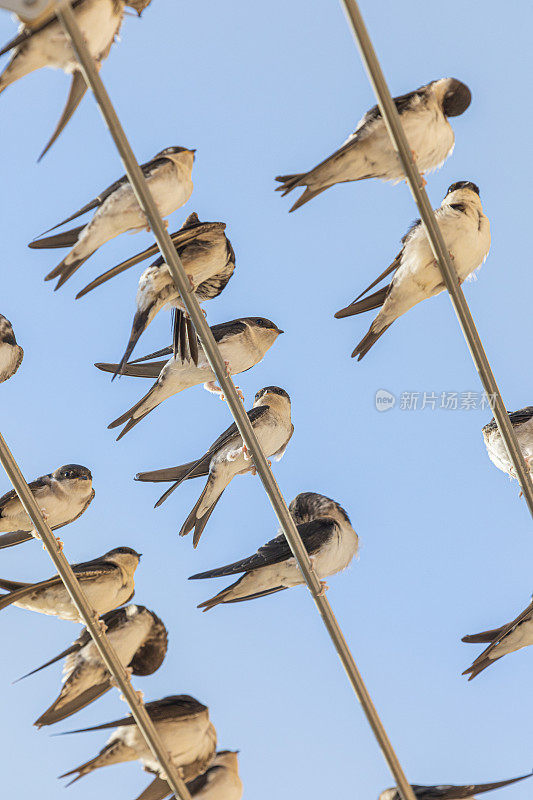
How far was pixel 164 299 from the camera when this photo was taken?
3.90 m

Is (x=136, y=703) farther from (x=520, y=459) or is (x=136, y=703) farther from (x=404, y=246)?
(x=404, y=246)

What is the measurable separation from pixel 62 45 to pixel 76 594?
1.75 metres

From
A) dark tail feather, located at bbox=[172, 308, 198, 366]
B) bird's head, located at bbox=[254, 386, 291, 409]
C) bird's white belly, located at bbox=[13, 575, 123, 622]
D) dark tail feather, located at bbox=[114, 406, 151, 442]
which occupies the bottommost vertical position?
bird's white belly, located at bbox=[13, 575, 123, 622]

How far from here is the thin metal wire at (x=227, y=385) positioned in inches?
91.4

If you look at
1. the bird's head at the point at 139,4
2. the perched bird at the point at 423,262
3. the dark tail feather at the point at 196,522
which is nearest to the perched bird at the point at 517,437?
the perched bird at the point at 423,262

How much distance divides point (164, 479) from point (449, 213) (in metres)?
1.67

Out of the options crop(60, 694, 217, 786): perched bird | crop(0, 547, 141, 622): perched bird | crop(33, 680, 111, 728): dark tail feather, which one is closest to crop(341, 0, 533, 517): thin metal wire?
crop(60, 694, 217, 786): perched bird

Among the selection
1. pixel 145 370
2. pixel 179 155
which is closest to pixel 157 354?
pixel 145 370

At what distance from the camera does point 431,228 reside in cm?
261

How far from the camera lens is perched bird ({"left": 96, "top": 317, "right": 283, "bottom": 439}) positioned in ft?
14.0

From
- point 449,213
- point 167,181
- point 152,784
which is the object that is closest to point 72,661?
point 152,784

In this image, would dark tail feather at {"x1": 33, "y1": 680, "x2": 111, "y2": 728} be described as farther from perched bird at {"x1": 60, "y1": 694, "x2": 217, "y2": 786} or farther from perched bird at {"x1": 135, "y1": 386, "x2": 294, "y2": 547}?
perched bird at {"x1": 135, "y1": 386, "x2": 294, "y2": 547}

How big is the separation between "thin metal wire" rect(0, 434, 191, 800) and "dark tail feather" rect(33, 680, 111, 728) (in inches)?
25.5

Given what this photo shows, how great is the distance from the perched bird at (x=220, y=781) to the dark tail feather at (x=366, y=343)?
6.20ft
